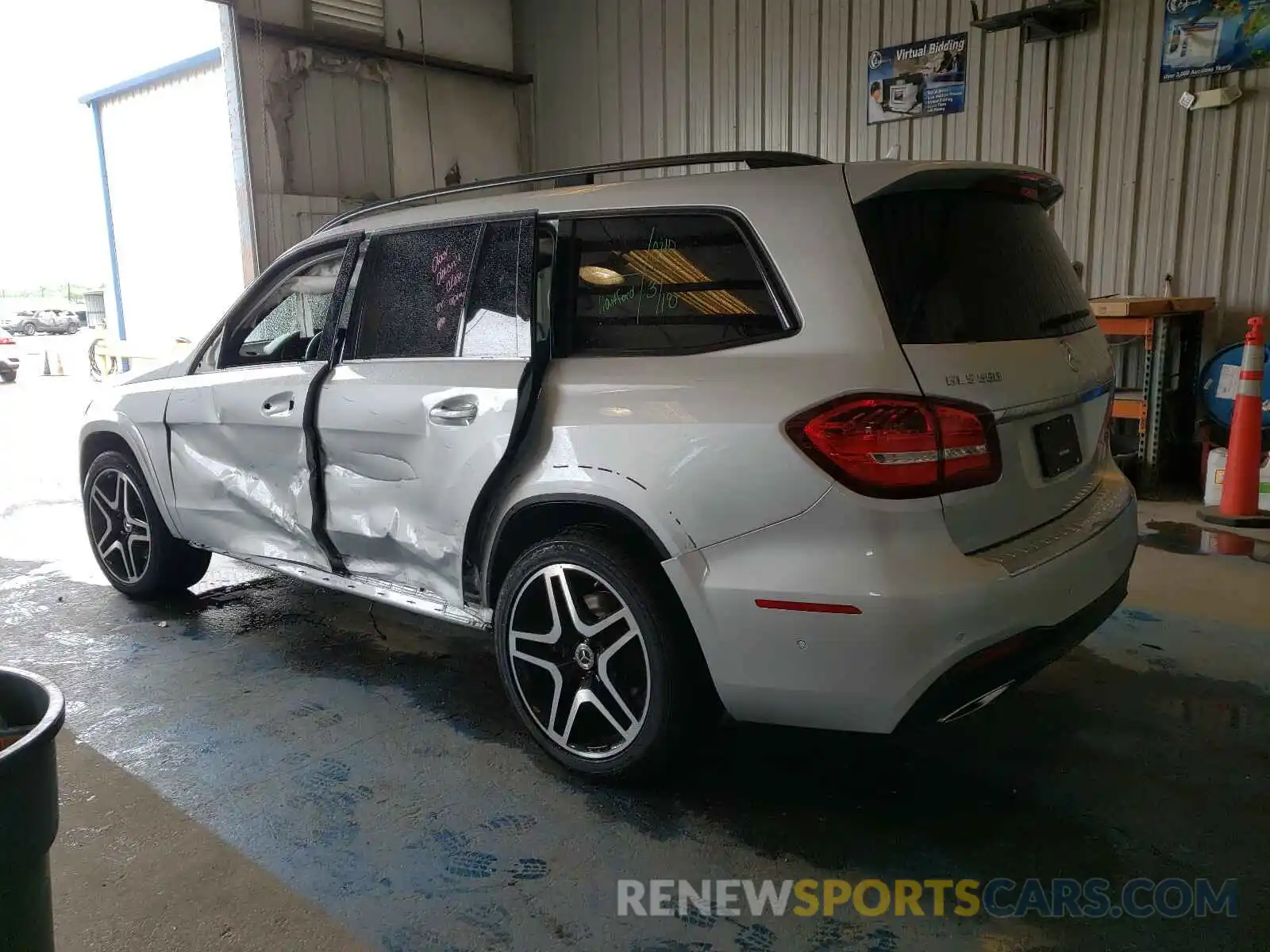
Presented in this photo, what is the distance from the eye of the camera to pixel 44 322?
3100 centimetres

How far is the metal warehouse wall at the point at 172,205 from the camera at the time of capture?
532 inches

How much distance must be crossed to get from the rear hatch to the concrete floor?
79 centimetres

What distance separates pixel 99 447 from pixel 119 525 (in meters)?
0.37

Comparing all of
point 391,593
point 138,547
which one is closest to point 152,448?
point 138,547

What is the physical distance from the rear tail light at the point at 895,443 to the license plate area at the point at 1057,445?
316 millimetres

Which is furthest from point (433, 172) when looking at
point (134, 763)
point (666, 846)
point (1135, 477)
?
point (666, 846)

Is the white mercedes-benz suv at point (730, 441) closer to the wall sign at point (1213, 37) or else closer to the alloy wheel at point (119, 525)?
the alloy wheel at point (119, 525)

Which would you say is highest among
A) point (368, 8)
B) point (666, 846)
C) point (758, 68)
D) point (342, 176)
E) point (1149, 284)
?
point (368, 8)

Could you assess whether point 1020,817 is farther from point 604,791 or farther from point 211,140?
point 211,140

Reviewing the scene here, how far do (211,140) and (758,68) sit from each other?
911cm

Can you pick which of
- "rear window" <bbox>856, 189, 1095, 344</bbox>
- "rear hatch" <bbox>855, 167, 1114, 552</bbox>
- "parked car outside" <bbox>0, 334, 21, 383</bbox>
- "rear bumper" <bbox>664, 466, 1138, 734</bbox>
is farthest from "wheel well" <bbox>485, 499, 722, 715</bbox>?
"parked car outside" <bbox>0, 334, 21, 383</bbox>

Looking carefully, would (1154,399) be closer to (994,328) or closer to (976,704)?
(994,328)

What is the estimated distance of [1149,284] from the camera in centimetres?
637

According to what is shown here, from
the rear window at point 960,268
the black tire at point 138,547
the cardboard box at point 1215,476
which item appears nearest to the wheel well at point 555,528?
the rear window at point 960,268
